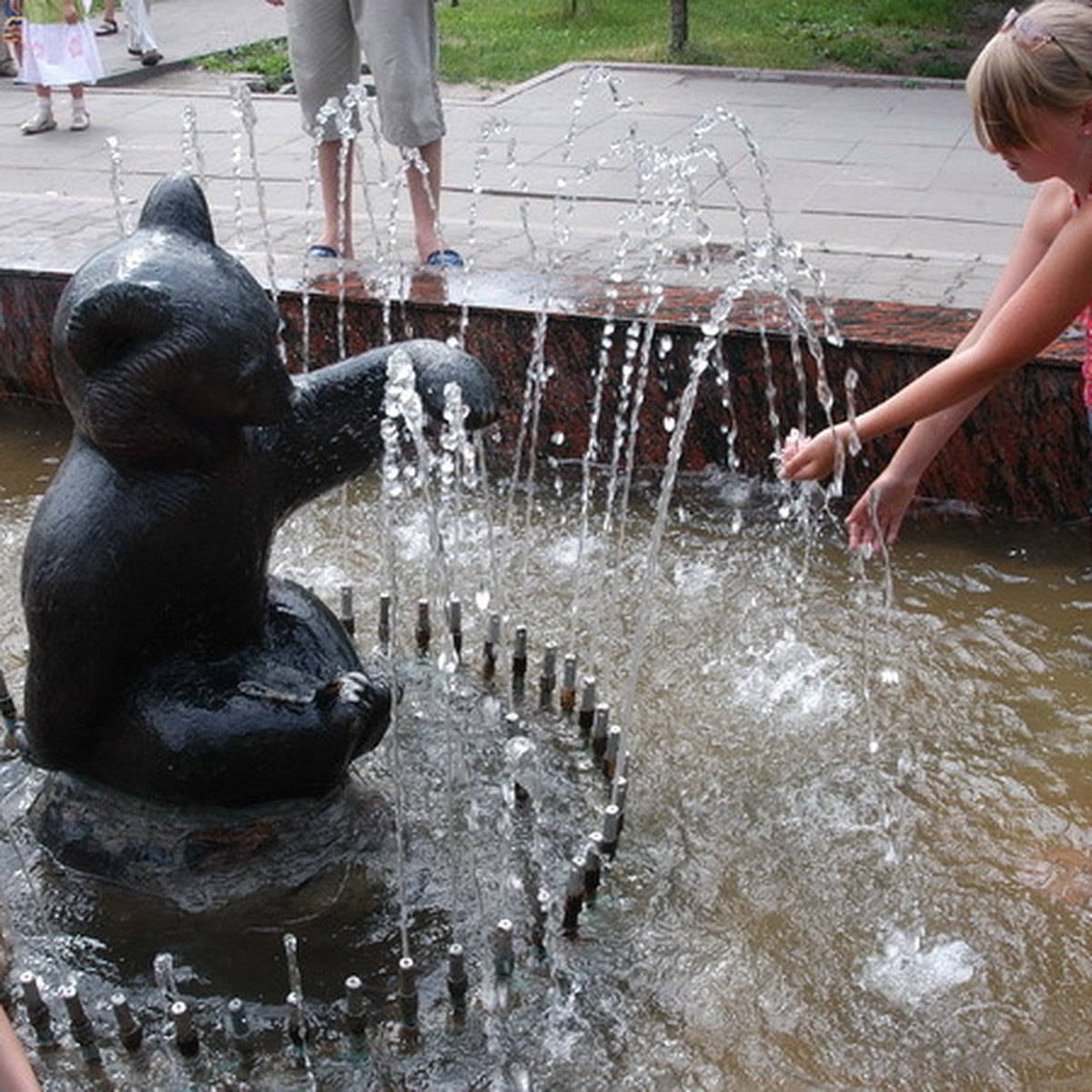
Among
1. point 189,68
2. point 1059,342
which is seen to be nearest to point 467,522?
point 1059,342

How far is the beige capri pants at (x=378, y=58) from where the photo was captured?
6406mm

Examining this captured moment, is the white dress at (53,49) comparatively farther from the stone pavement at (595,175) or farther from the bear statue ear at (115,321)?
the bear statue ear at (115,321)

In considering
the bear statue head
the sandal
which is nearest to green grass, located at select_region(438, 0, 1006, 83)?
the sandal

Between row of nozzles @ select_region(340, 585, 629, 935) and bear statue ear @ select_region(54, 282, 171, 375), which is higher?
bear statue ear @ select_region(54, 282, 171, 375)

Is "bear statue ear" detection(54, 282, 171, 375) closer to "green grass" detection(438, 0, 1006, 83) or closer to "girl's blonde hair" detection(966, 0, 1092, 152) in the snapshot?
"girl's blonde hair" detection(966, 0, 1092, 152)

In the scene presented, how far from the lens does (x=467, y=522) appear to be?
5.22 m

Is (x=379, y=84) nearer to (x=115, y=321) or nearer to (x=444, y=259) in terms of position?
(x=444, y=259)

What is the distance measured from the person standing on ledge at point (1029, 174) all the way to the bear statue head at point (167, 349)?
107 centimetres

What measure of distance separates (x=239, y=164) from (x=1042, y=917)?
25.2ft

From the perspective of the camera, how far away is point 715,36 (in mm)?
15039

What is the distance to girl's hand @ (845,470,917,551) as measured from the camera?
337 cm

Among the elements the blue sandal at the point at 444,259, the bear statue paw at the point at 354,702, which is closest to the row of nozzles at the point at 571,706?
the bear statue paw at the point at 354,702

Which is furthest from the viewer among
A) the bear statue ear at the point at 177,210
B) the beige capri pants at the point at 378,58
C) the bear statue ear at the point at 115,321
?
the beige capri pants at the point at 378,58

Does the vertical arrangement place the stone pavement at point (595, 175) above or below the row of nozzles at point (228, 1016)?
below
